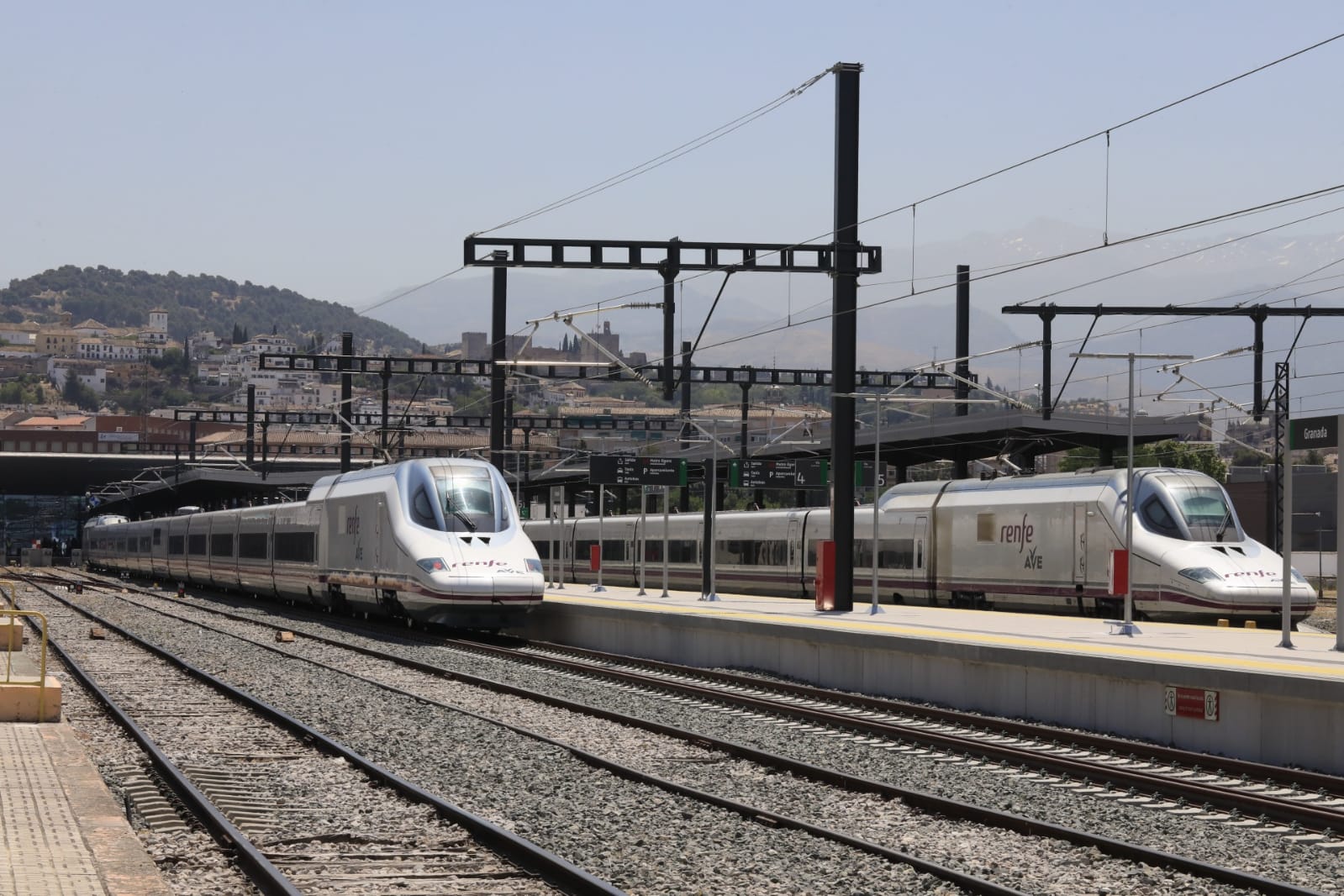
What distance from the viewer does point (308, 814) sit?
11.1m

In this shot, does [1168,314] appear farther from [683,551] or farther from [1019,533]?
[683,551]

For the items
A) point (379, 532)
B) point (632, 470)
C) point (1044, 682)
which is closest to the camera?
point (1044, 682)

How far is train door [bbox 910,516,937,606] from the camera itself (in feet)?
109

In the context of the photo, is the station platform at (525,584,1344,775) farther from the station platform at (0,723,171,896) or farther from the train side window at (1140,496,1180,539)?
the station platform at (0,723,171,896)


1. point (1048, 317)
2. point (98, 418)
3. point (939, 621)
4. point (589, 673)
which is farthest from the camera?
point (98, 418)

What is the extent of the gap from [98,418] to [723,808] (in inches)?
7541

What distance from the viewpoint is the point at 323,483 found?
1419 inches

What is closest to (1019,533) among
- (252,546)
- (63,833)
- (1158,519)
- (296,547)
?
(1158,519)

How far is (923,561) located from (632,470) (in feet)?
21.7

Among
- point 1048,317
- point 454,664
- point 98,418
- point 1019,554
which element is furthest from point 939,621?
point 98,418

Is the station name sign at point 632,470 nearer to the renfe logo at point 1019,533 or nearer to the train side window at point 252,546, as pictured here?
the renfe logo at point 1019,533

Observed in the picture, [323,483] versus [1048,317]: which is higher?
[1048,317]

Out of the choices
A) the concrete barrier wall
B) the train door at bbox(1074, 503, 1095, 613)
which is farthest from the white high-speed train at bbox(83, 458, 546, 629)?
the train door at bbox(1074, 503, 1095, 613)

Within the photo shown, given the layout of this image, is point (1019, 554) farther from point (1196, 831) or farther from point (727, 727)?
point (1196, 831)
